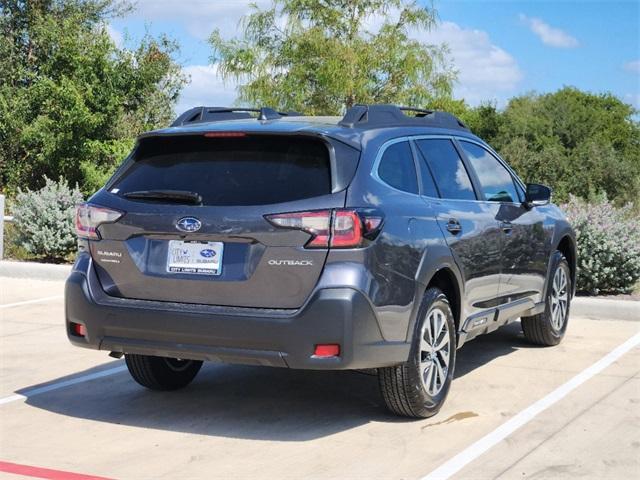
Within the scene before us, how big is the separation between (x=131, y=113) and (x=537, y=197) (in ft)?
61.4

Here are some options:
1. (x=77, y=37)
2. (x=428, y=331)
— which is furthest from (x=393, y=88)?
(x=428, y=331)

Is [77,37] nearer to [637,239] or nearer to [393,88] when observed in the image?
[393,88]

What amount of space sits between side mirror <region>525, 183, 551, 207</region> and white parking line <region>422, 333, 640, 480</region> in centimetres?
132

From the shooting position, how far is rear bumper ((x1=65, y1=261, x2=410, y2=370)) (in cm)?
516

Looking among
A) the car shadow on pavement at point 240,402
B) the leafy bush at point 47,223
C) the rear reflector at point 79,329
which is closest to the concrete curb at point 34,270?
the leafy bush at point 47,223

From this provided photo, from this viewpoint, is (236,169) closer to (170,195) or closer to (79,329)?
(170,195)

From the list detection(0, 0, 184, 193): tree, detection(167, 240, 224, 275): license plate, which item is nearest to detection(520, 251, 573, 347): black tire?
detection(167, 240, 224, 275): license plate

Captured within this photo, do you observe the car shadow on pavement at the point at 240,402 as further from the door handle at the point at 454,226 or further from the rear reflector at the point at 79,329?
the door handle at the point at 454,226

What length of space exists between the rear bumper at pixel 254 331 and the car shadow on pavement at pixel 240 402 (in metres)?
0.58

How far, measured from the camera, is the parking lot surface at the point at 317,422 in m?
5.07

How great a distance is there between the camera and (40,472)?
494cm

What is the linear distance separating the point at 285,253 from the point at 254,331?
0.44 m

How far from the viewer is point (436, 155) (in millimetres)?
6566

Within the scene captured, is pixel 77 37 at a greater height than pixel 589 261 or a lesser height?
greater
